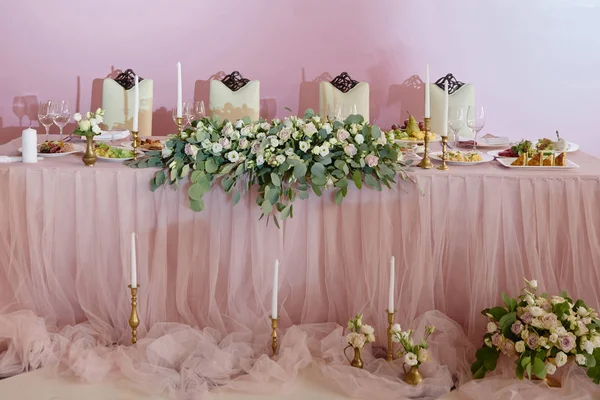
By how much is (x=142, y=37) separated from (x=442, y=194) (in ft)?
9.42

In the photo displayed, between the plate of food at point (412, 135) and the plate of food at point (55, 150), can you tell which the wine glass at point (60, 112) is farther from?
the plate of food at point (412, 135)

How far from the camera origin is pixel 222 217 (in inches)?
100

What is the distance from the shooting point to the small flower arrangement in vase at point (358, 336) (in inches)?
91.0

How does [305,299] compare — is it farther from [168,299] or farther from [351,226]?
[168,299]

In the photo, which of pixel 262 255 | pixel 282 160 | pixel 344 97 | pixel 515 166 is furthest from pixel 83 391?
pixel 344 97

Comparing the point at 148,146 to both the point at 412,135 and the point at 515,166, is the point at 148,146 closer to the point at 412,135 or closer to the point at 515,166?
the point at 412,135

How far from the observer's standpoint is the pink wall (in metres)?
4.62

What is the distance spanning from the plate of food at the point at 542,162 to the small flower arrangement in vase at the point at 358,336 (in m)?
0.80

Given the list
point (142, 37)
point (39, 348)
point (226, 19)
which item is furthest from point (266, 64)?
point (39, 348)

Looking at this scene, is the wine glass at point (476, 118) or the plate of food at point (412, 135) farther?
the plate of food at point (412, 135)

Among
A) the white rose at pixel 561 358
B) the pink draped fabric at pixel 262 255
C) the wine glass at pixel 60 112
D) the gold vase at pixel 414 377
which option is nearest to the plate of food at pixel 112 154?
the pink draped fabric at pixel 262 255

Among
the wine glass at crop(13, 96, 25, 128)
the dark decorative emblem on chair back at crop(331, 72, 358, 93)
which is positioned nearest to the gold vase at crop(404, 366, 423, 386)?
the dark decorative emblem on chair back at crop(331, 72, 358, 93)

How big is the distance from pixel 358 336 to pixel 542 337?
1.88ft

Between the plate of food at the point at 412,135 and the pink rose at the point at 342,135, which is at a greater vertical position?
the plate of food at the point at 412,135
